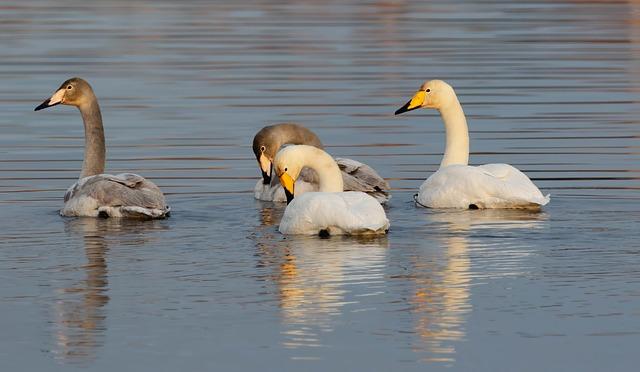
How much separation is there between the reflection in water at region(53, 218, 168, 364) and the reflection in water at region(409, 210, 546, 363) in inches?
67.5

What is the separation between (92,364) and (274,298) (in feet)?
5.94

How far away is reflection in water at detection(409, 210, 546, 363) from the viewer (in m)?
9.40

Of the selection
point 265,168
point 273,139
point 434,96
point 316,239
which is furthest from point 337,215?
point 434,96

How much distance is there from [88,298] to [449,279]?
2177 mm

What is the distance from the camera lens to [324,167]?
1373cm

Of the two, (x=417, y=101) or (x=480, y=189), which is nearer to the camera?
→ (x=480, y=189)

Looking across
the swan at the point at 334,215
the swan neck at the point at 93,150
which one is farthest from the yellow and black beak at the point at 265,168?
the swan at the point at 334,215

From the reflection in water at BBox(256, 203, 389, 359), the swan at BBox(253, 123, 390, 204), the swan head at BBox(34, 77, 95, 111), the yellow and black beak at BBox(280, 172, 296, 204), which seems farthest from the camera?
the swan head at BBox(34, 77, 95, 111)

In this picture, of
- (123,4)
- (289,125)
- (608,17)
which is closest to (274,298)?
(289,125)

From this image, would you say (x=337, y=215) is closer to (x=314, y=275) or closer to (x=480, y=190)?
(x=314, y=275)

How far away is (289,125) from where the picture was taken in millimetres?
16078

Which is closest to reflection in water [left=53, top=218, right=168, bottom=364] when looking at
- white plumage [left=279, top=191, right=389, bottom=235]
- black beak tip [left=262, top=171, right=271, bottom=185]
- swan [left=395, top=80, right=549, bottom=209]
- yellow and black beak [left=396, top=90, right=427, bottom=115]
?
white plumage [left=279, top=191, right=389, bottom=235]

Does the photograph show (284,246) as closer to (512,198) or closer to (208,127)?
(512,198)

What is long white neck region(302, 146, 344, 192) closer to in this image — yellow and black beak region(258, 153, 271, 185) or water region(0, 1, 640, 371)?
water region(0, 1, 640, 371)
